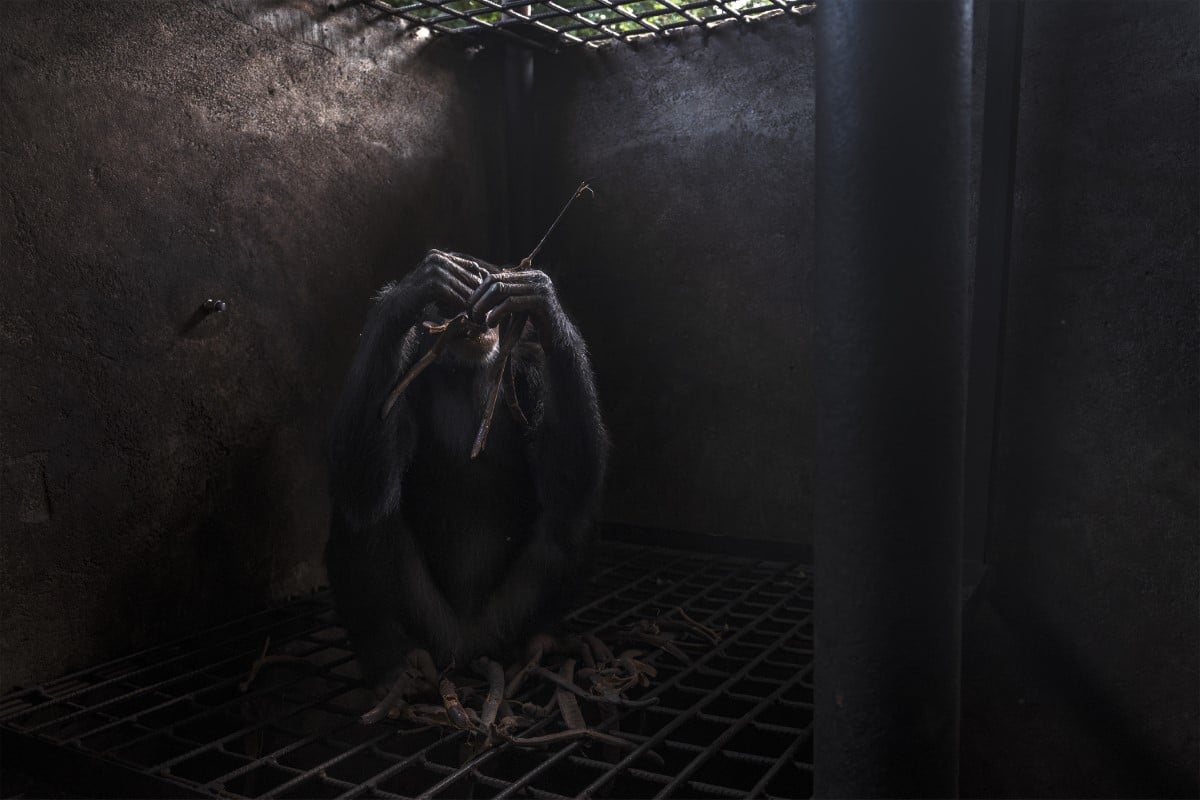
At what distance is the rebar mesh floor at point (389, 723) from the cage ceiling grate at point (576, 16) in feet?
9.44

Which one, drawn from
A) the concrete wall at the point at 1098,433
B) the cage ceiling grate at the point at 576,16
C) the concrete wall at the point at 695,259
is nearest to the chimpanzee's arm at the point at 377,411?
the cage ceiling grate at the point at 576,16

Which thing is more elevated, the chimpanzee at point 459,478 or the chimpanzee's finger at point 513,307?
the chimpanzee's finger at point 513,307

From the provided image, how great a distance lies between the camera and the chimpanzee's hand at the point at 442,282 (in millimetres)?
3078

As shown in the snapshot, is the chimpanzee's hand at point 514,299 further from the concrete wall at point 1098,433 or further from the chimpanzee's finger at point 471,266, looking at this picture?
the concrete wall at point 1098,433

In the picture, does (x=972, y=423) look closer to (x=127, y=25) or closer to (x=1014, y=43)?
Answer: (x=1014, y=43)

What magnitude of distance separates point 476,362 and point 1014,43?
2590 mm

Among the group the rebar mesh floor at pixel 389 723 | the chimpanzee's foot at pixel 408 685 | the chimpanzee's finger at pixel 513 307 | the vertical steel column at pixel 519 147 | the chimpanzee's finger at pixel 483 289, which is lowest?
the rebar mesh floor at pixel 389 723

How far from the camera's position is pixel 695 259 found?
5027mm

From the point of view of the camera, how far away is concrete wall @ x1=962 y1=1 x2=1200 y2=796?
3.32 meters

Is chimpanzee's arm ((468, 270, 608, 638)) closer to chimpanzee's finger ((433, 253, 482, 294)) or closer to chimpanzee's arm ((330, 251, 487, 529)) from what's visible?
chimpanzee's finger ((433, 253, 482, 294))

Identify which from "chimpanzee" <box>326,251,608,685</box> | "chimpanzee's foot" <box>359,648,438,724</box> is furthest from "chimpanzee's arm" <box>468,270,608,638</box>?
"chimpanzee's foot" <box>359,648,438,724</box>

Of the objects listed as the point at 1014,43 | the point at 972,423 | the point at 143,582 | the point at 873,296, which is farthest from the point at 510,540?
the point at 1014,43

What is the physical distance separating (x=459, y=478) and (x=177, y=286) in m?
1.49

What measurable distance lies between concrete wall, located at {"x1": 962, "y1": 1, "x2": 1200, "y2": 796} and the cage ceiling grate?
56.8 inches
